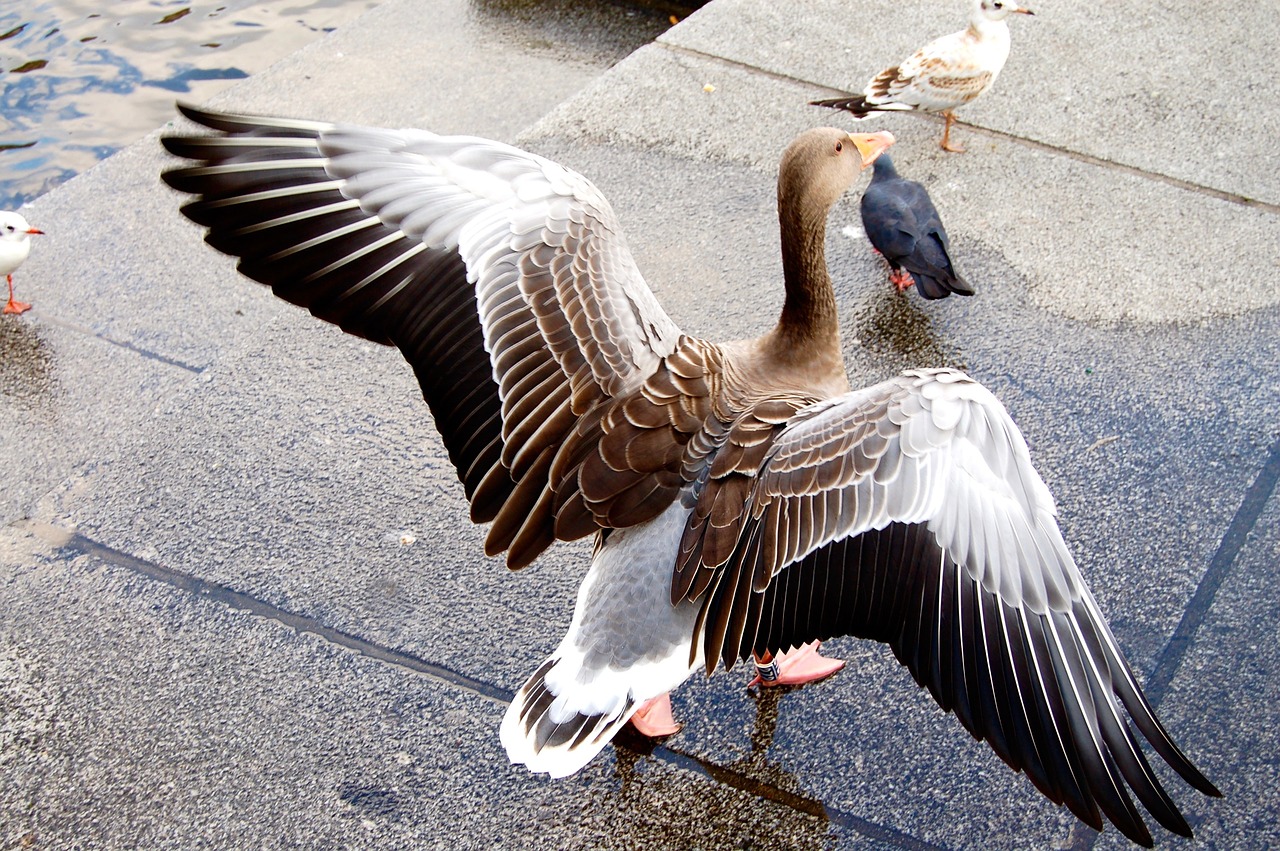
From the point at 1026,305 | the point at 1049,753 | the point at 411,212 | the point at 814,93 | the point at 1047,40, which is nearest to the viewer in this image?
the point at 1049,753

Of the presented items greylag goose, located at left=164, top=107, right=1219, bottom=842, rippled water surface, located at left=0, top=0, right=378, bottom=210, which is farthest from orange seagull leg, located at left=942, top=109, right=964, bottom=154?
rippled water surface, located at left=0, top=0, right=378, bottom=210

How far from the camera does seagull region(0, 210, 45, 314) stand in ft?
15.8

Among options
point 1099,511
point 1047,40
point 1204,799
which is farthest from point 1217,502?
point 1047,40

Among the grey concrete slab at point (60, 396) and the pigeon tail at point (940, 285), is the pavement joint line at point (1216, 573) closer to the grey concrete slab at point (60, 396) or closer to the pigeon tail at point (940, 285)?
the pigeon tail at point (940, 285)

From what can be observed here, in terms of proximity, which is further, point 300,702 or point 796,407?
point 300,702

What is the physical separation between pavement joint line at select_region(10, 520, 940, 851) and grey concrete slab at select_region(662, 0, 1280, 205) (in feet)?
12.7

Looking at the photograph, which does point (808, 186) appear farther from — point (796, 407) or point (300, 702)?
point (300, 702)

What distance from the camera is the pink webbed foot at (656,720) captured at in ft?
10.4

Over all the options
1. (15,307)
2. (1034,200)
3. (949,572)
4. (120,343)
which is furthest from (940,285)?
(15,307)

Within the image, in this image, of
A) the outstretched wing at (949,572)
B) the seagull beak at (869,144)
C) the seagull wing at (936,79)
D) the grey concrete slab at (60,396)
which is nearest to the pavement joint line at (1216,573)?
the outstretched wing at (949,572)

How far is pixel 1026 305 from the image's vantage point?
4809mm

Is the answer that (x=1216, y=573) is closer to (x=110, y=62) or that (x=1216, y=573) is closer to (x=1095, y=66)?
(x=1095, y=66)

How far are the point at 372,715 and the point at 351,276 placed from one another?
1.24 meters

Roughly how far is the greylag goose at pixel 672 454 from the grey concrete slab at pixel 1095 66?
113 inches
